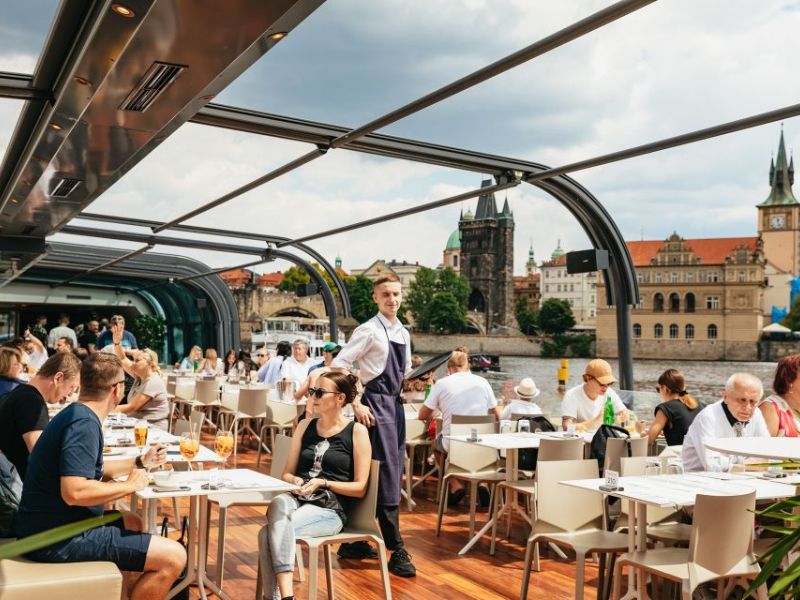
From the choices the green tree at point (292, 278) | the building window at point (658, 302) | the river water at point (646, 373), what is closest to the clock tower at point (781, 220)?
the building window at point (658, 302)

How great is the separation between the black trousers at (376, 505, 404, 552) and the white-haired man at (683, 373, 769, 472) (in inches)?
70.0

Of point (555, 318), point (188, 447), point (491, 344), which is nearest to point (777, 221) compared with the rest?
point (555, 318)

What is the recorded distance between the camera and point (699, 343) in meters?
86.1

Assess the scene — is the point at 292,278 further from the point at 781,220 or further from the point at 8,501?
the point at 8,501

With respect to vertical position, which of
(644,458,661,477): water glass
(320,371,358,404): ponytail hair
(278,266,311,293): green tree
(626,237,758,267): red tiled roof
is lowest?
(644,458,661,477): water glass

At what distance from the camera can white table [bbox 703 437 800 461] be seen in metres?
2.68

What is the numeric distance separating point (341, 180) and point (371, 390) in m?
6.02

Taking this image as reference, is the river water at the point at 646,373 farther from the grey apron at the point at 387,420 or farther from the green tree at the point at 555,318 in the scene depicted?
Result: the grey apron at the point at 387,420

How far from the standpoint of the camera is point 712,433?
4.33 m

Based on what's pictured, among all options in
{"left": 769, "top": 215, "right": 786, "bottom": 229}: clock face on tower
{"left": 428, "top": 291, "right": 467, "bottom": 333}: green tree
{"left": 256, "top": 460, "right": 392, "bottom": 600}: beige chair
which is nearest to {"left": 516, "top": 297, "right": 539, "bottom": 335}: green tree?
{"left": 428, "top": 291, "right": 467, "bottom": 333}: green tree

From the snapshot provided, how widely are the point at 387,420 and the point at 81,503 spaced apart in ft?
7.00

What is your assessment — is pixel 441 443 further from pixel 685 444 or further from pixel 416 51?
pixel 416 51

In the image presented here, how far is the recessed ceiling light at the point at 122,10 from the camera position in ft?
8.98

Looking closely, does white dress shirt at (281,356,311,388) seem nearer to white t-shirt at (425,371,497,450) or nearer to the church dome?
white t-shirt at (425,371,497,450)
